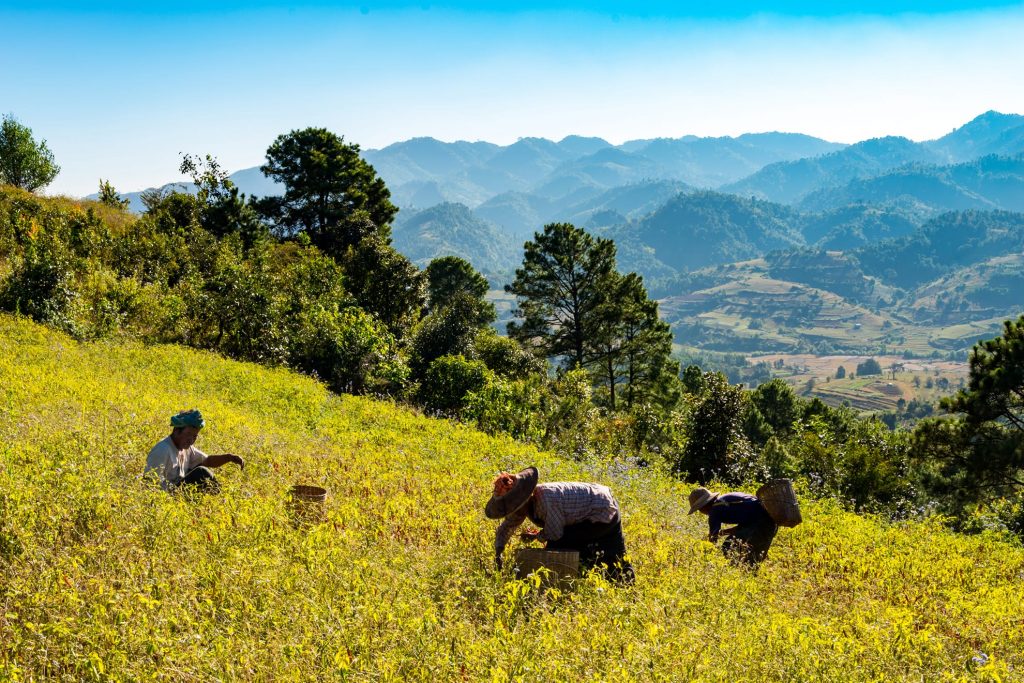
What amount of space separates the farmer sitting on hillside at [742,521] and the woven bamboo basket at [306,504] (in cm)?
437

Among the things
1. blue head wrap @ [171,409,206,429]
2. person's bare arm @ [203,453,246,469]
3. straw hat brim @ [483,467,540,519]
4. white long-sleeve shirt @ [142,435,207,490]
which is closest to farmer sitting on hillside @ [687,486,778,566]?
straw hat brim @ [483,467,540,519]

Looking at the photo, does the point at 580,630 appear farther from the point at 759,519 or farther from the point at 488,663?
the point at 759,519

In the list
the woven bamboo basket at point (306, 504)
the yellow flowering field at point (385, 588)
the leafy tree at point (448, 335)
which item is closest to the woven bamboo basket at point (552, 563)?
the yellow flowering field at point (385, 588)

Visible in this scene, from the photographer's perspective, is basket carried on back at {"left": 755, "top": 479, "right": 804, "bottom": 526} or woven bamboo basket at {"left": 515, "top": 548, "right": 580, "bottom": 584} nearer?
woven bamboo basket at {"left": 515, "top": 548, "right": 580, "bottom": 584}

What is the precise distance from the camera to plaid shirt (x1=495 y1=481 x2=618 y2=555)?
529cm

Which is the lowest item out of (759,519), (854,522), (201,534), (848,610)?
(854,522)

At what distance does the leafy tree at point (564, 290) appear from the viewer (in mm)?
28469

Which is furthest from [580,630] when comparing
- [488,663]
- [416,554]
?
[416,554]

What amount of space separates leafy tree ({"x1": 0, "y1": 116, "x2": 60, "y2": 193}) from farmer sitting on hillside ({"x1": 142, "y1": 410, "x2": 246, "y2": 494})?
121 feet

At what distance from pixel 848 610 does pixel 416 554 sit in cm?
419

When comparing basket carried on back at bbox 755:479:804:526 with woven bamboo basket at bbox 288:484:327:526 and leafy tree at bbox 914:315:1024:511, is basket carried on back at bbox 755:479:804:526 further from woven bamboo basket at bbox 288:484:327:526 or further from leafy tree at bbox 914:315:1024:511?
leafy tree at bbox 914:315:1024:511

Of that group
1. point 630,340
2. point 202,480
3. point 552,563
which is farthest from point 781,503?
point 630,340

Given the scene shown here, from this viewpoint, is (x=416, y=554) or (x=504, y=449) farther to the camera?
(x=504, y=449)

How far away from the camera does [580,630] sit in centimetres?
409
